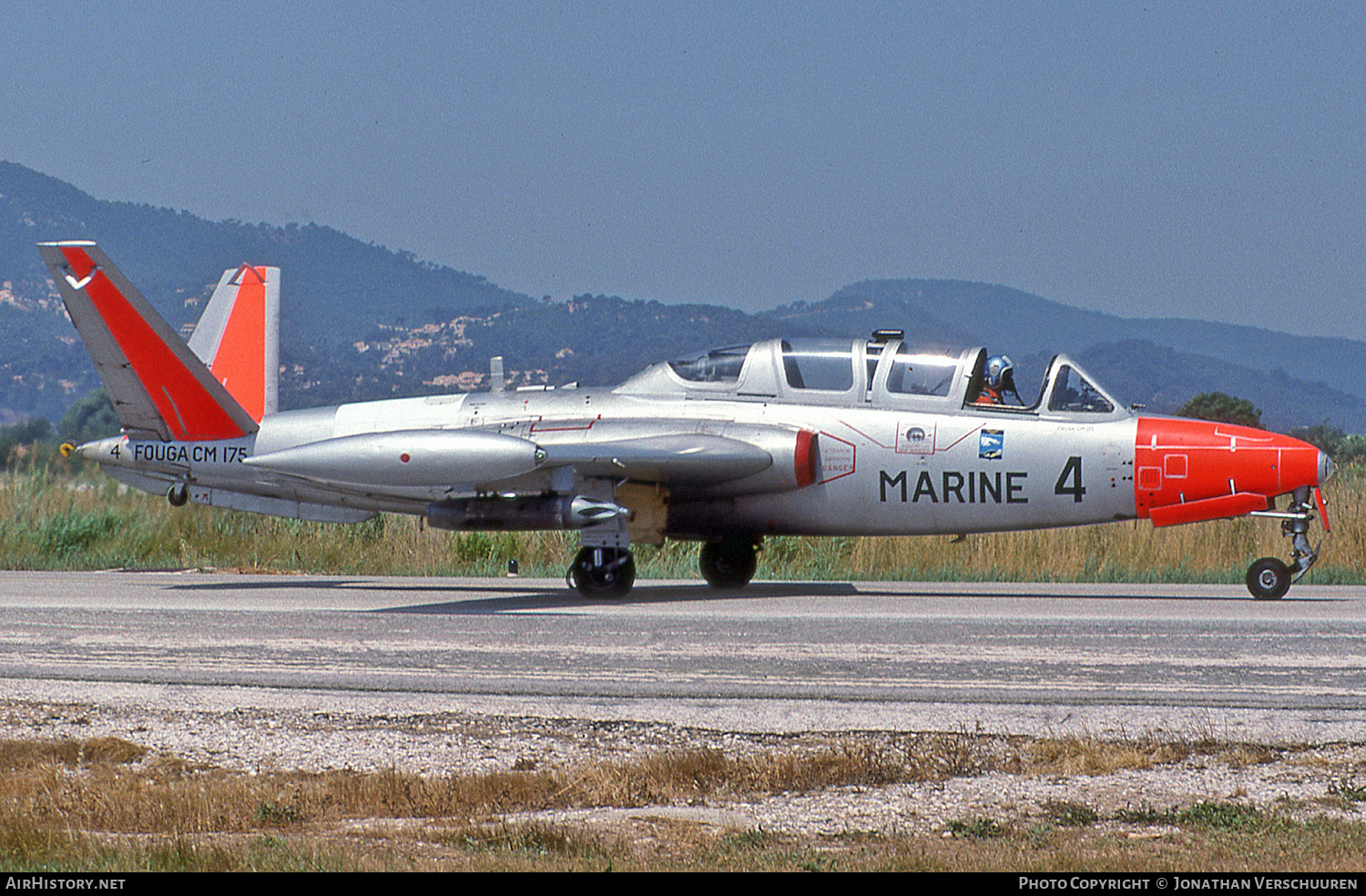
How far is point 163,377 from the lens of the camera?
651 inches

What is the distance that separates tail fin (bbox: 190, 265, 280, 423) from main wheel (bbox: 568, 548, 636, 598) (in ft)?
31.3

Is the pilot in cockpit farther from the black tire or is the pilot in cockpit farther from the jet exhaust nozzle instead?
the jet exhaust nozzle

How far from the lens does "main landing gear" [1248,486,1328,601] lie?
543 inches

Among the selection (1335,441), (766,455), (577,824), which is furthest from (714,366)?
(1335,441)

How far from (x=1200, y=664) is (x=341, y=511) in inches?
409

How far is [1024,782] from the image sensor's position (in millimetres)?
6363

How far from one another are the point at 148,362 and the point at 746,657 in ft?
32.1

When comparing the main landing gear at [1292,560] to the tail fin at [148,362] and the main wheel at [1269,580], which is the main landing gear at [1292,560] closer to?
the main wheel at [1269,580]

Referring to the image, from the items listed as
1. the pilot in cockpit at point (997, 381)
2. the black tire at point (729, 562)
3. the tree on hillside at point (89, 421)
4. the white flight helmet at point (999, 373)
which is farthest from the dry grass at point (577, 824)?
the tree on hillside at point (89, 421)

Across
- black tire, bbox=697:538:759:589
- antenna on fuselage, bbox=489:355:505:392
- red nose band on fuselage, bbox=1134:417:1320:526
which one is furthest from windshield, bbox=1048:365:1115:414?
antenna on fuselage, bbox=489:355:505:392

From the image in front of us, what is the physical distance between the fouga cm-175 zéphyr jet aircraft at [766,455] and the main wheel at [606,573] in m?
0.02

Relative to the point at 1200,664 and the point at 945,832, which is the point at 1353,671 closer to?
the point at 1200,664
